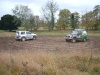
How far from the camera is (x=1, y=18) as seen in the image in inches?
3487

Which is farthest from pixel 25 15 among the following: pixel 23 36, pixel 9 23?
pixel 23 36

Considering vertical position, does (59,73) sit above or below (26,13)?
below

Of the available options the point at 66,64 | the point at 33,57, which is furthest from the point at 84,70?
the point at 33,57

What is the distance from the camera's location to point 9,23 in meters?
82.9

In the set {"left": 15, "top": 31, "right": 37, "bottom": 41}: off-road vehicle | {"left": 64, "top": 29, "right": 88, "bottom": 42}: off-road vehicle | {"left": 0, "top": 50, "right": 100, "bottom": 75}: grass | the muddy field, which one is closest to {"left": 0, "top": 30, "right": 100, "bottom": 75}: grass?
{"left": 0, "top": 50, "right": 100, "bottom": 75}: grass

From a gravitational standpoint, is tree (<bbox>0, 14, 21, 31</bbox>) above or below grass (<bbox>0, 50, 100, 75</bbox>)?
above

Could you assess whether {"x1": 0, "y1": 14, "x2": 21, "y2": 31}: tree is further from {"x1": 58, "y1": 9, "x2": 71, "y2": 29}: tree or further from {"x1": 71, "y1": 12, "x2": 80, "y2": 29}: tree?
{"x1": 71, "y1": 12, "x2": 80, "y2": 29}: tree

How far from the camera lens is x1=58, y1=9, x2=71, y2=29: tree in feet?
295

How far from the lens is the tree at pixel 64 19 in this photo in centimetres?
9000

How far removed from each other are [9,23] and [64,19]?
24.3 meters

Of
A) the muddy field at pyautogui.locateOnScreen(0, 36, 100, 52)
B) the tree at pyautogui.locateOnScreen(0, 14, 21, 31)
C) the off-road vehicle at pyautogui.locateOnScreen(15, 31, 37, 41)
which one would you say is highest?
the tree at pyautogui.locateOnScreen(0, 14, 21, 31)

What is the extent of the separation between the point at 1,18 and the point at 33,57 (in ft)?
267

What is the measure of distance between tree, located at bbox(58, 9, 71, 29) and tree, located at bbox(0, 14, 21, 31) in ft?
59.0

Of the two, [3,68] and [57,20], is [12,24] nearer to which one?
[57,20]
